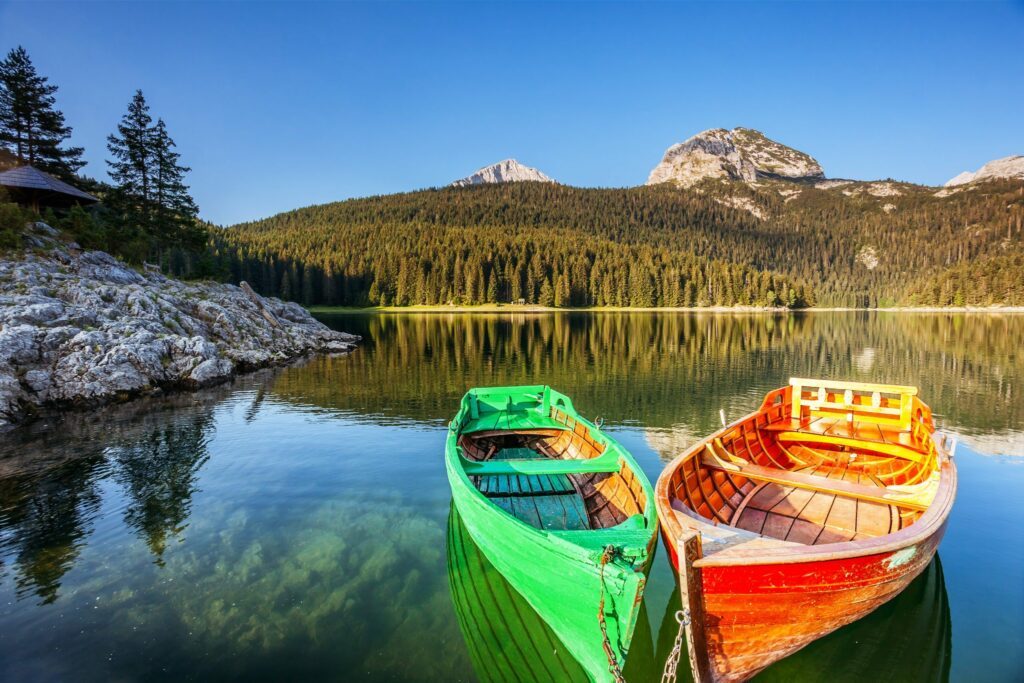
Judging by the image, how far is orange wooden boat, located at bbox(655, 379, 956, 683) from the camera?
5.66 meters

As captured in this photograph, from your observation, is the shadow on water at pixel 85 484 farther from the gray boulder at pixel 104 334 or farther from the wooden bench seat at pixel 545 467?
the wooden bench seat at pixel 545 467

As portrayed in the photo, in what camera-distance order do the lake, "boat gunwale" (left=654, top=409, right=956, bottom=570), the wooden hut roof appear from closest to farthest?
"boat gunwale" (left=654, top=409, right=956, bottom=570) < the lake < the wooden hut roof

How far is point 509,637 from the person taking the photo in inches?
303

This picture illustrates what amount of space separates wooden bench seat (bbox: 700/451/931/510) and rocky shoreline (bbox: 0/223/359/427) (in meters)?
27.2

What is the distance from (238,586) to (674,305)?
146892 millimetres

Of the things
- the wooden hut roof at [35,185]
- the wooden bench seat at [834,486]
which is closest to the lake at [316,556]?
the wooden bench seat at [834,486]

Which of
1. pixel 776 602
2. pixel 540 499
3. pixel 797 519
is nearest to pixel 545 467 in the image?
pixel 540 499

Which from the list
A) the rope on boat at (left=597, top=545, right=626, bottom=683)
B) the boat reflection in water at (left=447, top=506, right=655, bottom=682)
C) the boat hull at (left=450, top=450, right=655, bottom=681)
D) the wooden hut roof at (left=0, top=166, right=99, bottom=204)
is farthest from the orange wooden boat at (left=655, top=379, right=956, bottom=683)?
the wooden hut roof at (left=0, top=166, right=99, bottom=204)

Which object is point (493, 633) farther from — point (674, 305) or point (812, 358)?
point (674, 305)

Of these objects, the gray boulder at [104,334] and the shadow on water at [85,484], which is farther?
the gray boulder at [104,334]

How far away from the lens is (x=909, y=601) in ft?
28.1

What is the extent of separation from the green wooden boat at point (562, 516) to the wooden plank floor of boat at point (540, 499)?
0.07 feet

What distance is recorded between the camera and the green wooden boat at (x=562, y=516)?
18.9ft

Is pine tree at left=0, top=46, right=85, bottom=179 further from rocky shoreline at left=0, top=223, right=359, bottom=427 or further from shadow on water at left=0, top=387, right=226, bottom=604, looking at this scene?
shadow on water at left=0, top=387, right=226, bottom=604
